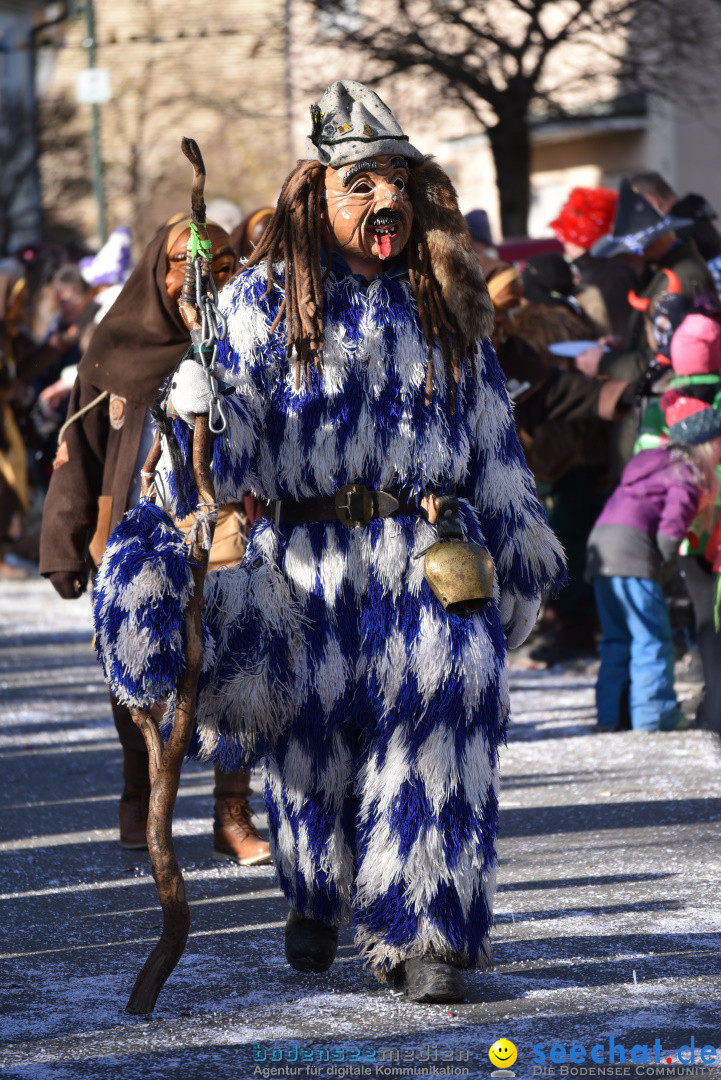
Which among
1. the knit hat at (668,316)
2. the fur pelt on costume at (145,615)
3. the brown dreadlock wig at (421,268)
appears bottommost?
the knit hat at (668,316)

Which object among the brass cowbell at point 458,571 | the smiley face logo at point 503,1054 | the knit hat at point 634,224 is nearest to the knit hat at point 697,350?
the knit hat at point 634,224

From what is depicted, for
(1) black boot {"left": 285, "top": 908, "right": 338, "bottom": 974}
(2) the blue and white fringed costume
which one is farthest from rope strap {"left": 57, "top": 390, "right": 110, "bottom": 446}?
(1) black boot {"left": 285, "top": 908, "right": 338, "bottom": 974}

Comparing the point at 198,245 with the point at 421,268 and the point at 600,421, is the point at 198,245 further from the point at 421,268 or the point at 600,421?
the point at 600,421

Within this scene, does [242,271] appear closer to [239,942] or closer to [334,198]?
[334,198]

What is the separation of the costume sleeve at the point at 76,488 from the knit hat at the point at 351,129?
151 centimetres

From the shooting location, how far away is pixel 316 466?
11.9 ft

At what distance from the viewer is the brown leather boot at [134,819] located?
16.5 ft

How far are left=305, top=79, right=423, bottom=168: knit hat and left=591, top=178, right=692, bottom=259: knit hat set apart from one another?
13.3 ft

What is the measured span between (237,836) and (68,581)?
943 mm

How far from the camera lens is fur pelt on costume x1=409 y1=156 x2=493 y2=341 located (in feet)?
12.1

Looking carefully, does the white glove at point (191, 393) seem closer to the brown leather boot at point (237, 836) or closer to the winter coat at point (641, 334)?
the brown leather boot at point (237, 836)

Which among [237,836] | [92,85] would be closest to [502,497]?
[237,836]

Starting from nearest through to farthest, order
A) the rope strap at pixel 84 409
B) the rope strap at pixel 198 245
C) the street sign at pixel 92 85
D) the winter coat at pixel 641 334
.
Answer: the rope strap at pixel 198 245
the rope strap at pixel 84 409
the winter coat at pixel 641 334
the street sign at pixel 92 85

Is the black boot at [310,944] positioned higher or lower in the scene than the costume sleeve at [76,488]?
lower
